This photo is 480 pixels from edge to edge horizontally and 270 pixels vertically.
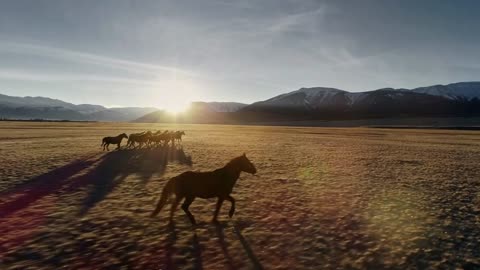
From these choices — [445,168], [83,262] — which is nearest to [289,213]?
[83,262]

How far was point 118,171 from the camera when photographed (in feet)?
61.1

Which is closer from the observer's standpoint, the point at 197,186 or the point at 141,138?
the point at 197,186

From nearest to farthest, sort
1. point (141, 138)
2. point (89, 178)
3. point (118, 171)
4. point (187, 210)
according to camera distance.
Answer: point (187, 210) < point (89, 178) < point (118, 171) < point (141, 138)

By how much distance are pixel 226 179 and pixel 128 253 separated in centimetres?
359

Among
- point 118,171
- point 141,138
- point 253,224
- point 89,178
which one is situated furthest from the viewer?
point 141,138

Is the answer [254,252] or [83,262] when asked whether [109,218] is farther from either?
[254,252]

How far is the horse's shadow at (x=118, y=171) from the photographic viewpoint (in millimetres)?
12938

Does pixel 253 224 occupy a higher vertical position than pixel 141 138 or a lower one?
lower

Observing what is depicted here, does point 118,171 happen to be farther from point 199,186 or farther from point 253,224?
point 253,224

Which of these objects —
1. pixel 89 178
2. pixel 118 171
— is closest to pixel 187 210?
pixel 89 178

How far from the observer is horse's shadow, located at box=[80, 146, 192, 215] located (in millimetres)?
12938

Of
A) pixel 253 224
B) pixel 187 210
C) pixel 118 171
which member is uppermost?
pixel 187 210

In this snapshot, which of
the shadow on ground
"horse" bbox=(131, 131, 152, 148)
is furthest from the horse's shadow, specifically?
"horse" bbox=(131, 131, 152, 148)

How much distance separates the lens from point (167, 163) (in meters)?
22.0
